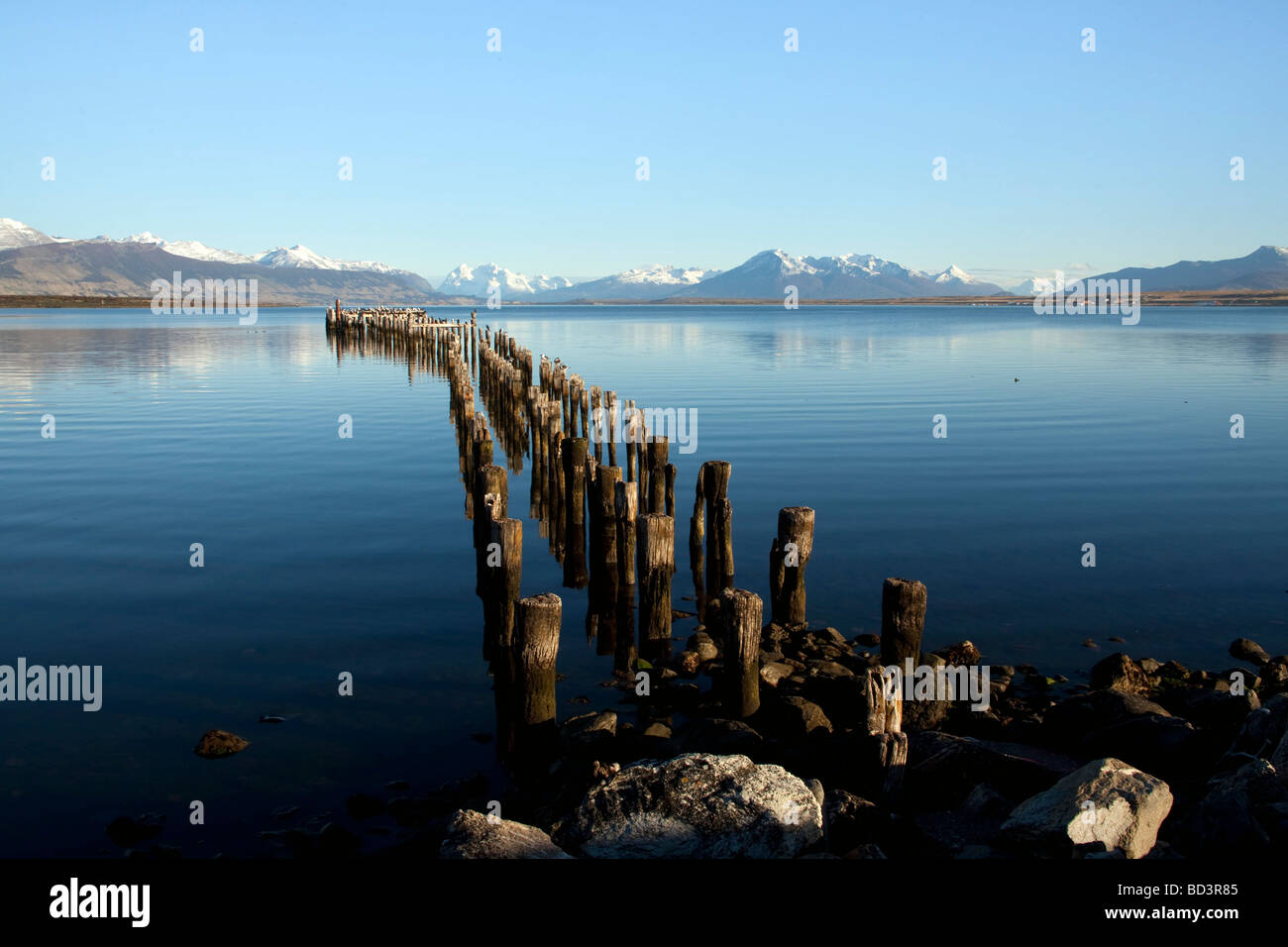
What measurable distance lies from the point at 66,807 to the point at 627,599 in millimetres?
5973

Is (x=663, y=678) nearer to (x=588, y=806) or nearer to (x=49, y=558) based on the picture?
(x=588, y=806)

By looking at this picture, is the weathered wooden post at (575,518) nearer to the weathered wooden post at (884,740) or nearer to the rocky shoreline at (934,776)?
the rocky shoreline at (934,776)

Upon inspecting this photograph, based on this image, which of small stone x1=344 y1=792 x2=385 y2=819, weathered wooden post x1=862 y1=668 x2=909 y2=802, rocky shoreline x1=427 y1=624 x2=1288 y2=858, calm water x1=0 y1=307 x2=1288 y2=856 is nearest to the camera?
rocky shoreline x1=427 y1=624 x2=1288 y2=858

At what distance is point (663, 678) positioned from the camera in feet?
35.2

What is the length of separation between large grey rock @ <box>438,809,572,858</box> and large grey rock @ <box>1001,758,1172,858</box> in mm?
2892

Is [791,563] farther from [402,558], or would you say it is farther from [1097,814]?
[402,558]

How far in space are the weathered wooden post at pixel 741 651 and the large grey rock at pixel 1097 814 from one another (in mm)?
2957

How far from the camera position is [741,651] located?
29.5 ft

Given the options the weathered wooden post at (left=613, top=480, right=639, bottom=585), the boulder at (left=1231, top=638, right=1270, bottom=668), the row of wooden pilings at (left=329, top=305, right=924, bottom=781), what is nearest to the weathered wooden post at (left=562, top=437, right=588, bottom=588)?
the row of wooden pilings at (left=329, top=305, right=924, bottom=781)

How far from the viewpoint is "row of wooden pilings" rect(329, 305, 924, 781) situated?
339 inches

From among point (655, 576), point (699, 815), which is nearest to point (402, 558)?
point (655, 576)

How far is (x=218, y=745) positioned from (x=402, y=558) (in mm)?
6486

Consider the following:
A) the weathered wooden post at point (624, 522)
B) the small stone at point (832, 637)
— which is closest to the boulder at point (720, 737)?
the small stone at point (832, 637)

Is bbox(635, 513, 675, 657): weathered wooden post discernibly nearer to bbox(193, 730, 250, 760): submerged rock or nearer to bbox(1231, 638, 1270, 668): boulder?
bbox(193, 730, 250, 760): submerged rock
